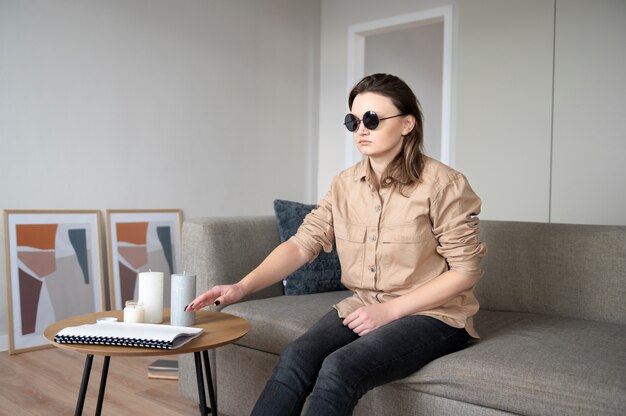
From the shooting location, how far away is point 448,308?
5.25ft

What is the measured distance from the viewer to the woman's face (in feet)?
5.33

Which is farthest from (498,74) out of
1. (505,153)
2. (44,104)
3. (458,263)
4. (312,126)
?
(44,104)

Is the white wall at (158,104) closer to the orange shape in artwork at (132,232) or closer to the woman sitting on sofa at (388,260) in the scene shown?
the orange shape in artwork at (132,232)

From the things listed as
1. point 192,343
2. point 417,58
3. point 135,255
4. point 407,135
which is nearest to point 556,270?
point 407,135

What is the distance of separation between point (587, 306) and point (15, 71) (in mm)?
2923

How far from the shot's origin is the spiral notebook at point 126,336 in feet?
4.39

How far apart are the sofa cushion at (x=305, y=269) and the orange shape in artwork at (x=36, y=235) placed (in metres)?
1.43

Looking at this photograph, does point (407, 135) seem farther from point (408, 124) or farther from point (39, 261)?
point (39, 261)

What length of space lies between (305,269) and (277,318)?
45 centimetres

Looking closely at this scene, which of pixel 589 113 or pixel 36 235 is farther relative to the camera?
pixel 589 113

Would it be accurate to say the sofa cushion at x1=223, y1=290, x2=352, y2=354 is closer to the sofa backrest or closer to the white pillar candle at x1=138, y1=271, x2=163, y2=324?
the white pillar candle at x1=138, y1=271, x2=163, y2=324

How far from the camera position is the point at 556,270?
208cm

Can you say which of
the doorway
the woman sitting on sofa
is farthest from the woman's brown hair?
the doorway

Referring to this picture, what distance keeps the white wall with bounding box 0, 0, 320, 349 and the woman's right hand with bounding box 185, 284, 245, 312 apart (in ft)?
6.41
